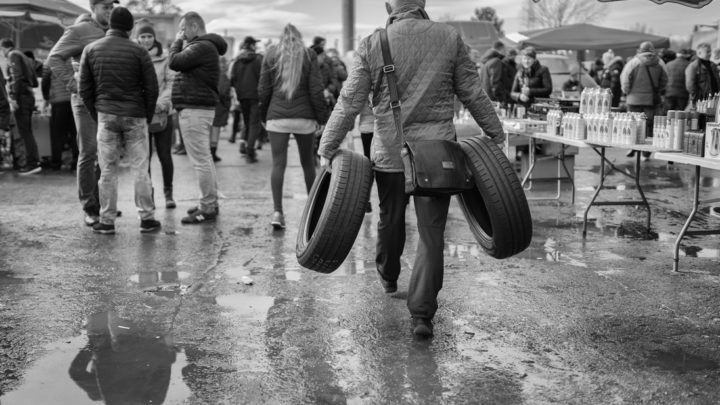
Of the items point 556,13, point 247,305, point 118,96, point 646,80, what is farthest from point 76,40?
point 556,13

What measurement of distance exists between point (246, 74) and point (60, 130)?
3.10 meters

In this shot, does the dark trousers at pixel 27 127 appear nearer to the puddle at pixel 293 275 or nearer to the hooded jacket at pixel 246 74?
the hooded jacket at pixel 246 74

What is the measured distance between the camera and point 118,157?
24.9 ft

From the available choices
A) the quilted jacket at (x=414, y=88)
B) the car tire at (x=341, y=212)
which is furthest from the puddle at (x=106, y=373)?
the quilted jacket at (x=414, y=88)

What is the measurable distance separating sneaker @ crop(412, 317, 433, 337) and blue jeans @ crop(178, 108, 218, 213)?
4.08 m

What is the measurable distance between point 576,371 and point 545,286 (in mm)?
1703

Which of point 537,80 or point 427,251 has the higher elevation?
point 537,80

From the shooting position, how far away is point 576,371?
4137 millimetres

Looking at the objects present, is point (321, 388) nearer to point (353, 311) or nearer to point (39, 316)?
point (353, 311)

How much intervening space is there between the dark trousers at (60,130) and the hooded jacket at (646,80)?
29.8 ft

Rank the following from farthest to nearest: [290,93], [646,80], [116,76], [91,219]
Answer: [646,80] < [91,219] < [290,93] < [116,76]

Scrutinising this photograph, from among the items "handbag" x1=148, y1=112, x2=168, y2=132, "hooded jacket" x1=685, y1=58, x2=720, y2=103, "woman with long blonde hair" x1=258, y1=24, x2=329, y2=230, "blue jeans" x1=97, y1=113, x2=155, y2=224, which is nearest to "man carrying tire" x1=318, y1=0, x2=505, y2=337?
"woman with long blonde hair" x1=258, y1=24, x2=329, y2=230

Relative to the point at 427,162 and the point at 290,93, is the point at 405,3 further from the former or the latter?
the point at 290,93

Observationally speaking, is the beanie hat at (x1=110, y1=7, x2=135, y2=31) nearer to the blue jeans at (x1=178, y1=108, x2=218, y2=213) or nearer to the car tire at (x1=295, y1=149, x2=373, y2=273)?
the blue jeans at (x1=178, y1=108, x2=218, y2=213)
